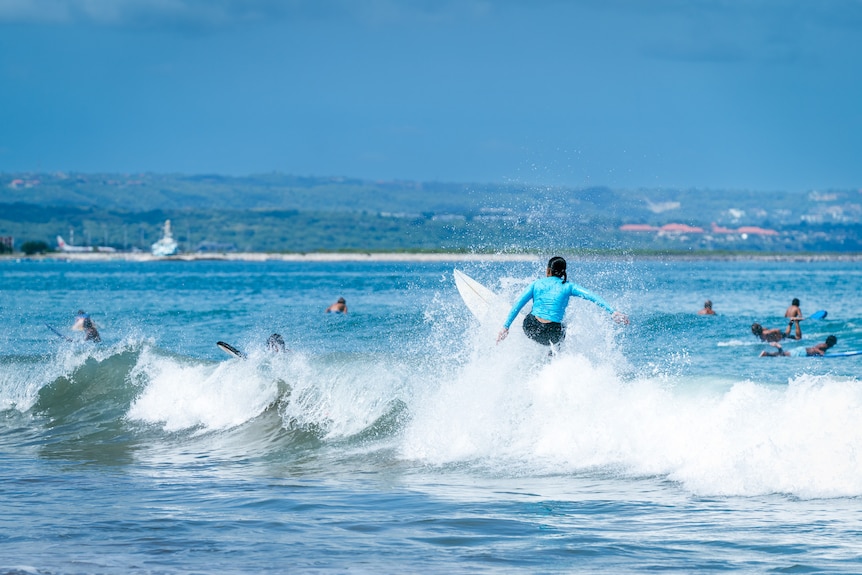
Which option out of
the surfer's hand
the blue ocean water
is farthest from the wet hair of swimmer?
the surfer's hand

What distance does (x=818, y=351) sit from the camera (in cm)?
2494

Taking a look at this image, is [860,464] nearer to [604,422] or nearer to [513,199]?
[604,422]

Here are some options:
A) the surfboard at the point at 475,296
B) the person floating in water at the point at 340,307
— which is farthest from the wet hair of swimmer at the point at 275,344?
the person floating in water at the point at 340,307

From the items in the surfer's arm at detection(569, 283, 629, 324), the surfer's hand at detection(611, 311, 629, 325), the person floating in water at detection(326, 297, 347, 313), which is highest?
the surfer's arm at detection(569, 283, 629, 324)

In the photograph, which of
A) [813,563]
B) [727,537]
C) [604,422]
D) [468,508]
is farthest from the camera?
[604,422]

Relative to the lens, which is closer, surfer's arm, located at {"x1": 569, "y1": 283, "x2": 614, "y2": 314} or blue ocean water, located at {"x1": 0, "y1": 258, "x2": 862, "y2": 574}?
blue ocean water, located at {"x1": 0, "y1": 258, "x2": 862, "y2": 574}

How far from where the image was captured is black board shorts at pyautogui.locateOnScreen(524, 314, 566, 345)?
1309 centimetres

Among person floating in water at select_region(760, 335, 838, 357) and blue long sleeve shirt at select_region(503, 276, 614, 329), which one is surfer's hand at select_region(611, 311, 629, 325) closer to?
blue long sleeve shirt at select_region(503, 276, 614, 329)

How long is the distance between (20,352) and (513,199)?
12.9 m

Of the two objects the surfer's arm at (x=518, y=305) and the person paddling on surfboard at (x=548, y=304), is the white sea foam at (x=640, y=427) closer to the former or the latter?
the person paddling on surfboard at (x=548, y=304)

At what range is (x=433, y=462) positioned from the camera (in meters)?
12.3

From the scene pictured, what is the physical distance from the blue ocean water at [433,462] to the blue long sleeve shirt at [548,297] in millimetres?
603

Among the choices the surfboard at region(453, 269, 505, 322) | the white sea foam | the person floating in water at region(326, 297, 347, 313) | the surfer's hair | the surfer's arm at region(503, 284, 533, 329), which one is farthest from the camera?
the person floating in water at region(326, 297, 347, 313)

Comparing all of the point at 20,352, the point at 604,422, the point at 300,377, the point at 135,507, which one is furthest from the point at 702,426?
the point at 20,352
